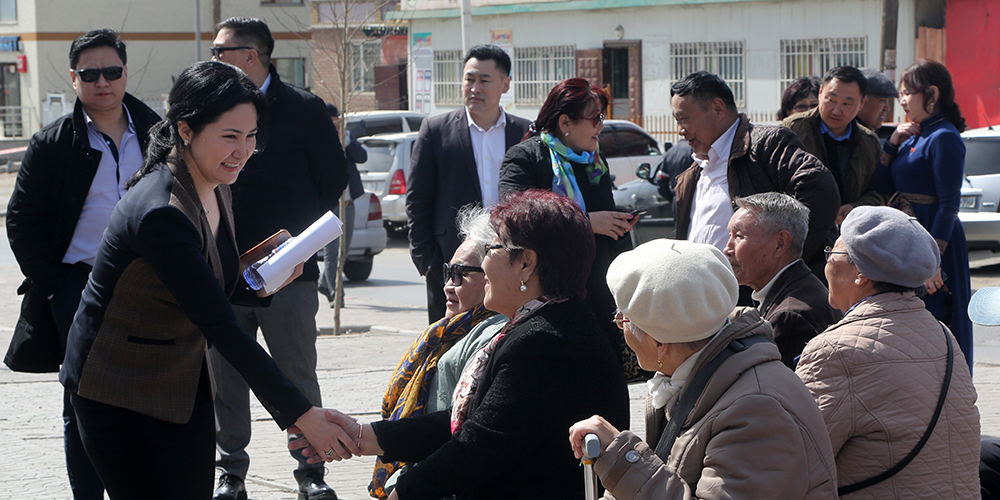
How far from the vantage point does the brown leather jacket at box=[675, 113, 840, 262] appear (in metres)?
4.99

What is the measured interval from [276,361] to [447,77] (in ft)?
91.3

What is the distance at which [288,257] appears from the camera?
11.9ft

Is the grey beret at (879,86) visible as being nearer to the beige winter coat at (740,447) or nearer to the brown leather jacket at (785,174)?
the brown leather jacket at (785,174)

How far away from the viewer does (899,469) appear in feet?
9.65

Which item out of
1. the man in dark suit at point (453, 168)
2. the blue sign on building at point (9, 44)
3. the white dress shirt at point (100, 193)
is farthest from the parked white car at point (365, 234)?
the blue sign on building at point (9, 44)

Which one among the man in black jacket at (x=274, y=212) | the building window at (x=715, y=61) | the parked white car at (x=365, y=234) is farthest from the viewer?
the building window at (x=715, y=61)

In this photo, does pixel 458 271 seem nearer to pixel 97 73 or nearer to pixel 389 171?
pixel 97 73

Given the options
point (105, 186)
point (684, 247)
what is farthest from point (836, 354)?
point (105, 186)

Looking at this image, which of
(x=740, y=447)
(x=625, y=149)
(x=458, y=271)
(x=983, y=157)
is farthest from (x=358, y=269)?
(x=740, y=447)

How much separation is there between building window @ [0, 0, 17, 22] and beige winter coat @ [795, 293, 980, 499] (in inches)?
1675

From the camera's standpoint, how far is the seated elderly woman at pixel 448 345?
12.2ft

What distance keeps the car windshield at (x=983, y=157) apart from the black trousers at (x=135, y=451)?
441 inches

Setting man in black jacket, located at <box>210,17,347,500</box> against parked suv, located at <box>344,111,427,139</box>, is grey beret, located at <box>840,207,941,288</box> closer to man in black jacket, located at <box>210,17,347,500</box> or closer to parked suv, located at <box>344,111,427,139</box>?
man in black jacket, located at <box>210,17,347,500</box>

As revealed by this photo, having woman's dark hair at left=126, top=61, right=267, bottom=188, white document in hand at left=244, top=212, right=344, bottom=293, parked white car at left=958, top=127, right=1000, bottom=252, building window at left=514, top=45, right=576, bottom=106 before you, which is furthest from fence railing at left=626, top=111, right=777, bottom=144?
woman's dark hair at left=126, top=61, right=267, bottom=188
